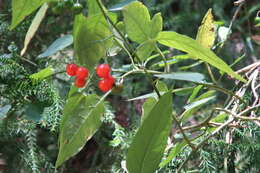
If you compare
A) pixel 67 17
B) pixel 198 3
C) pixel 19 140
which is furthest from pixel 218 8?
pixel 19 140

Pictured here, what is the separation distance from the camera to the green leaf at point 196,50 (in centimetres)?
56

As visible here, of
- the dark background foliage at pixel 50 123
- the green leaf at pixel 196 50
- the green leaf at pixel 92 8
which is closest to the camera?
the green leaf at pixel 196 50

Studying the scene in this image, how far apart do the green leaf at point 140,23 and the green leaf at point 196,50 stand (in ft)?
0.11

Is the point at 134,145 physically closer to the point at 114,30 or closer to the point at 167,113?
the point at 167,113

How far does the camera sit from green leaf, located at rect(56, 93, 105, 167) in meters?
0.63

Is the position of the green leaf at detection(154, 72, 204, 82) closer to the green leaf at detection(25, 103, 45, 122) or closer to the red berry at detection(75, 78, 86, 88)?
the red berry at detection(75, 78, 86, 88)

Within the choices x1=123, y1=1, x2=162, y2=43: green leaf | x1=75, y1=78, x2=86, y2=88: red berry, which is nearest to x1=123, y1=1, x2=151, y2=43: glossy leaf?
x1=123, y1=1, x2=162, y2=43: green leaf

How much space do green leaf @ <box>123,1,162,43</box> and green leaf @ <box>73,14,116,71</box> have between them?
3 cm

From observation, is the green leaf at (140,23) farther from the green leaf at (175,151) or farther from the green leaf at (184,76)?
the green leaf at (175,151)

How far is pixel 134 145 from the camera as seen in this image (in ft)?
2.03

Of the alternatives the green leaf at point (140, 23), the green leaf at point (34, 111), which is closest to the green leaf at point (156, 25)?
the green leaf at point (140, 23)

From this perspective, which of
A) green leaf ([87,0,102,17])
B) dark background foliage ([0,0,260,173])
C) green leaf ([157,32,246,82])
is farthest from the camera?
dark background foliage ([0,0,260,173])

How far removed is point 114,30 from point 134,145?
0.17 m

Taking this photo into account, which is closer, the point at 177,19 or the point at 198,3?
the point at 177,19
